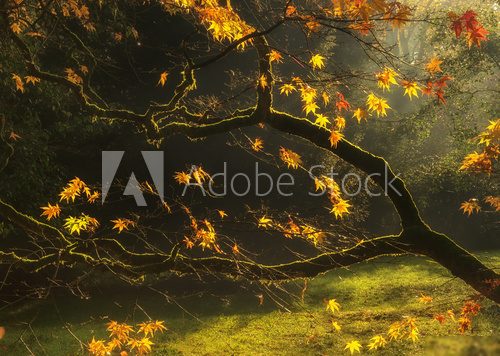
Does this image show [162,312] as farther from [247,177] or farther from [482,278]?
[482,278]

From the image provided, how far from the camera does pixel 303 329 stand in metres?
8.27

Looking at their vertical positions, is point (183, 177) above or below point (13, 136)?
below

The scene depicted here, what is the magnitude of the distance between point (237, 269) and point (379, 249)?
4.87 feet

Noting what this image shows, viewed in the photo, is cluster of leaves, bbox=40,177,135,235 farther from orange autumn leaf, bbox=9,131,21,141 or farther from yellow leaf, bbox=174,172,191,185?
A: orange autumn leaf, bbox=9,131,21,141

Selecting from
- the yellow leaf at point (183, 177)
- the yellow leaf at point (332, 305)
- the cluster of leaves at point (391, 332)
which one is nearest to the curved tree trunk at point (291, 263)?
the yellow leaf at point (183, 177)

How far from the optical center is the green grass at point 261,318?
7.45 meters

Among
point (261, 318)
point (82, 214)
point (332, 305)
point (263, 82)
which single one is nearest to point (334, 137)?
point (263, 82)

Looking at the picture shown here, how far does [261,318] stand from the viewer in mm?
9141

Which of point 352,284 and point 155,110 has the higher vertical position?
point 155,110

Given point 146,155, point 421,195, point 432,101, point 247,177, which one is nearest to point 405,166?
point 421,195

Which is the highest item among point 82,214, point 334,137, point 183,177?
point 334,137

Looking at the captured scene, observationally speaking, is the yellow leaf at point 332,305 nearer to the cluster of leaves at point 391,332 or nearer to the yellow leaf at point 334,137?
the cluster of leaves at point 391,332

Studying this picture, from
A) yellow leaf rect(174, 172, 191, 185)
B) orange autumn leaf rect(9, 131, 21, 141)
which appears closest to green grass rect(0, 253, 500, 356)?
yellow leaf rect(174, 172, 191, 185)

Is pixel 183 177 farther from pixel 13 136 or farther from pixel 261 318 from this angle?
pixel 261 318
